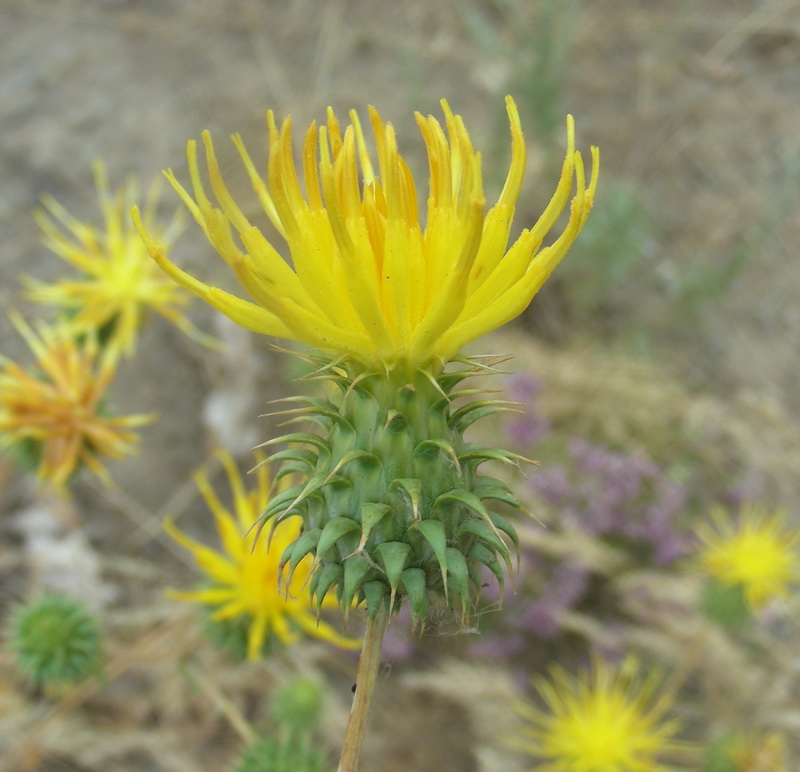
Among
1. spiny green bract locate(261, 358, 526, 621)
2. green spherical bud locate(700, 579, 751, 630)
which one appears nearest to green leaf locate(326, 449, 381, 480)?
spiny green bract locate(261, 358, 526, 621)

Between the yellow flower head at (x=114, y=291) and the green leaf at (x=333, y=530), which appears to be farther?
the yellow flower head at (x=114, y=291)

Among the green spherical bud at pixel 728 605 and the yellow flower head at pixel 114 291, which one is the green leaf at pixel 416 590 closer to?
the yellow flower head at pixel 114 291

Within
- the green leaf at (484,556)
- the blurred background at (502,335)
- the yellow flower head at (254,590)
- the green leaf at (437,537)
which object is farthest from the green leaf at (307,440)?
the blurred background at (502,335)

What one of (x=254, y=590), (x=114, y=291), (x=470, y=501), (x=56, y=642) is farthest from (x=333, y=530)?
(x=114, y=291)

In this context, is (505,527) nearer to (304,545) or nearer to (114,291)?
(304,545)

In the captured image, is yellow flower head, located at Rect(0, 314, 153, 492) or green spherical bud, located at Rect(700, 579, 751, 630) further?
green spherical bud, located at Rect(700, 579, 751, 630)

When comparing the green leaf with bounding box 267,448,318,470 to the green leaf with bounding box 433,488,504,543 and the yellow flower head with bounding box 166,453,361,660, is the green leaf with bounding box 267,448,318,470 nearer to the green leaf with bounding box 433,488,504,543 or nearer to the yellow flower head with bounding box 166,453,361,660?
the green leaf with bounding box 433,488,504,543
